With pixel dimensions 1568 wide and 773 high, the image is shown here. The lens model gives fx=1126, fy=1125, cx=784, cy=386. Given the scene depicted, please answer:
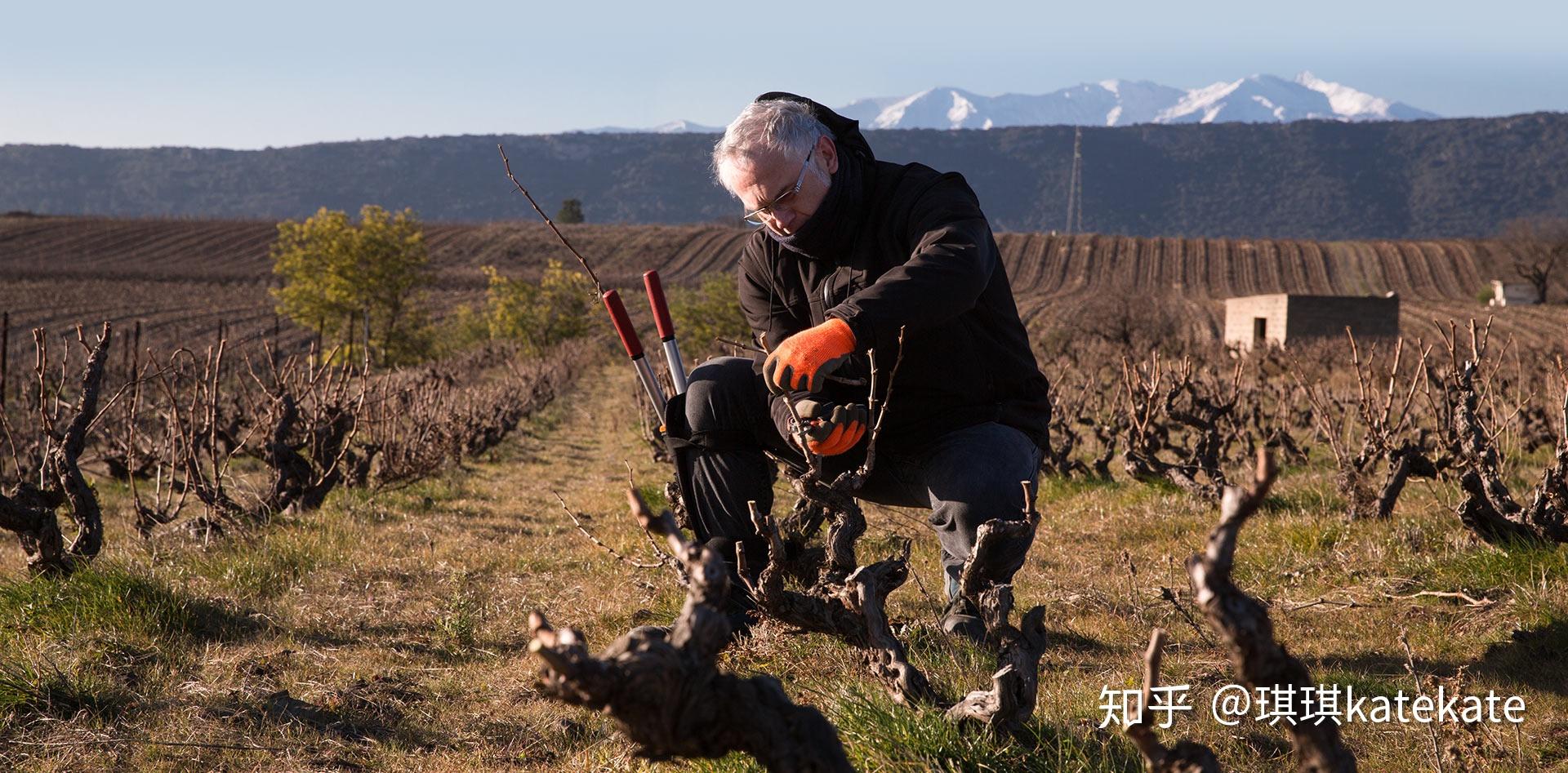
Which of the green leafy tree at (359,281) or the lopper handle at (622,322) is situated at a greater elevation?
the lopper handle at (622,322)

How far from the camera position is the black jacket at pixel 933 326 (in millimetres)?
2990

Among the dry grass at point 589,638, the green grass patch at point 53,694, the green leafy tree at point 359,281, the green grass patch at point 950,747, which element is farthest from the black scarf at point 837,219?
the green leafy tree at point 359,281

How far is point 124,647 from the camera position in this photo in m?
3.33

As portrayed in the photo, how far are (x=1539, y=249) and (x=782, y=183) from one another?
217ft

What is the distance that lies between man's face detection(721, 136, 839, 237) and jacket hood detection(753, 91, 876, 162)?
102 mm

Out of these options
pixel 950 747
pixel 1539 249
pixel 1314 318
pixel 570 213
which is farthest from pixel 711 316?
pixel 570 213

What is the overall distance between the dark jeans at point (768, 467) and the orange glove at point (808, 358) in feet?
1.57

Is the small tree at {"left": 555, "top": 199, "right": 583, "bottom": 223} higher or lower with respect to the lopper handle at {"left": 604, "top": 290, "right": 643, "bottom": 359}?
higher

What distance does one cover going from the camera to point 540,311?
35.6 metres

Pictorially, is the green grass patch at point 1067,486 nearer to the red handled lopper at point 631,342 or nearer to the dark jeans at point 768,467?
the dark jeans at point 768,467

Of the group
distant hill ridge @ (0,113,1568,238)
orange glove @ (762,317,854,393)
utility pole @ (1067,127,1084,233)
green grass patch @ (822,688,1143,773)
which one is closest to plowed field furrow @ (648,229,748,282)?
orange glove @ (762,317,854,393)

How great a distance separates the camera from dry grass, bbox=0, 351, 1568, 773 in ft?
8.46

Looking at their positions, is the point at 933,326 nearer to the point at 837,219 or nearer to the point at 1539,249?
the point at 837,219

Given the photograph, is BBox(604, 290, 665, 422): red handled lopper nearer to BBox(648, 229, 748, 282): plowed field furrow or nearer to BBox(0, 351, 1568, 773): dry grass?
BBox(0, 351, 1568, 773): dry grass
